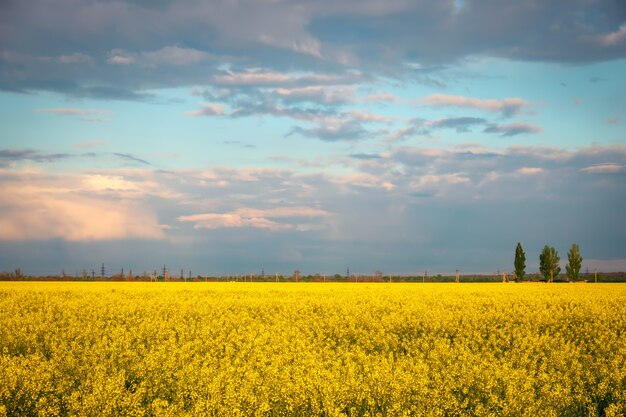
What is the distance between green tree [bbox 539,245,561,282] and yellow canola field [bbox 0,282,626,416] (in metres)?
71.2

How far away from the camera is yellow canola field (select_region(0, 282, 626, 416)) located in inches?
360

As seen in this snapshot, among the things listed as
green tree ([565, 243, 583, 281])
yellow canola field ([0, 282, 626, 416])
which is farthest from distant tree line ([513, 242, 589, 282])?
yellow canola field ([0, 282, 626, 416])

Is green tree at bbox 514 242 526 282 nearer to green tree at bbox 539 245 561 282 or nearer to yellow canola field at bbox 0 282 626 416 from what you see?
green tree at bbox 539 245 561 282

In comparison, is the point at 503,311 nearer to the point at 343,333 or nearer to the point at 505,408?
the point at 343,333

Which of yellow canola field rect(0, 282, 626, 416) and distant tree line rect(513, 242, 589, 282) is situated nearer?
yellow canola field rect(0, 282, 626, 416)

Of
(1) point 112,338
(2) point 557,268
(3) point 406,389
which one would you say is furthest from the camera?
(2) point 557,268

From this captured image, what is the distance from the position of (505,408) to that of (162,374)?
6371 millimetres

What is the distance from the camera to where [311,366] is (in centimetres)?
1162

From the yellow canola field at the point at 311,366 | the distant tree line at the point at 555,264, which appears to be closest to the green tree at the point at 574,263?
the distant tree line at the point at 555,264

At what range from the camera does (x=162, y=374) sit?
11.3 meters

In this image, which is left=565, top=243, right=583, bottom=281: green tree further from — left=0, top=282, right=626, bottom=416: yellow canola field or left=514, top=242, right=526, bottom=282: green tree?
left=0, top=282, right=626, bottom=416: yellow canola field

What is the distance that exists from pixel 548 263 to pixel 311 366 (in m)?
86.6

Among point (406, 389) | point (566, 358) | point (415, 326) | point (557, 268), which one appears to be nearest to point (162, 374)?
point (406, 389)

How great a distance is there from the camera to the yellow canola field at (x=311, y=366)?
9.14 meters
